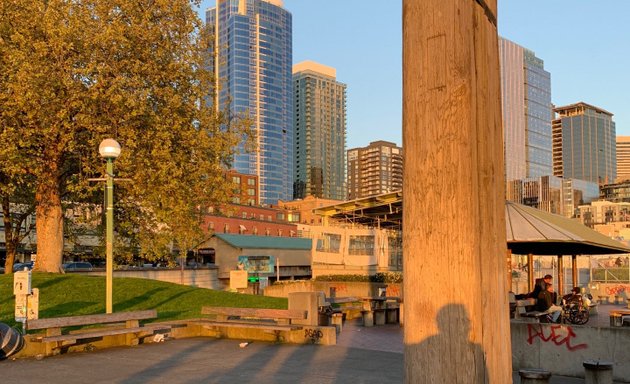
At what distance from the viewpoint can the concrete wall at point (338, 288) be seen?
34.6m

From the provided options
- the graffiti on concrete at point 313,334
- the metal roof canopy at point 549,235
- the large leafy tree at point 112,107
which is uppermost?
the large leafy tree at point 112,107

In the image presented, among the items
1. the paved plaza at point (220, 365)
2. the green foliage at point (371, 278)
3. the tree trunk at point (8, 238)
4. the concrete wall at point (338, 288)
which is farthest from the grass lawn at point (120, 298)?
the green foliage at point (371, 278)

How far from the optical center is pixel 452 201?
2.47m

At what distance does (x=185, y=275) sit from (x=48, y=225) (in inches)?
1701

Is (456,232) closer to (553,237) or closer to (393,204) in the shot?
(553,237)

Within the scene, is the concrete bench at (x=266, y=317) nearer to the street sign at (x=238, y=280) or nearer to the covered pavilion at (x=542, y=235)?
the covered pavilion at (x=542, y=235)

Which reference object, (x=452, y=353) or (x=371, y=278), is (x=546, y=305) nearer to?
(x=452, y=353)

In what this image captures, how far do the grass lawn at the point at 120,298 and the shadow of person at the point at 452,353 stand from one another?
16640mm

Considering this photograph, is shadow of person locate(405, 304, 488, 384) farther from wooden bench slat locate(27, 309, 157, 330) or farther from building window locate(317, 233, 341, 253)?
building window locate(317, 233, 341, 253)

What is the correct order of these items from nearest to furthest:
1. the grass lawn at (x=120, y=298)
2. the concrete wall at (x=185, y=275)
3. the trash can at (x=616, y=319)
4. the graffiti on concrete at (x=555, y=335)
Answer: the graffiti on concrete at (x=555, y=335), the trash can at (x=616, y=319), the grass lawn at (x=120, y=298), the concrete wall at (x=185, y=275)

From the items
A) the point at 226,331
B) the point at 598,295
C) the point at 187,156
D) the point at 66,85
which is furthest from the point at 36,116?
the point at 598,295

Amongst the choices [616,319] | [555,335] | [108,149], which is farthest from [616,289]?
[108,149]

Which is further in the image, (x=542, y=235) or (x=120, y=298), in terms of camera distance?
(x=120, y=298)

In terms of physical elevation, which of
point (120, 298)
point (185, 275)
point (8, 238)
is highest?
point (8, 238)
